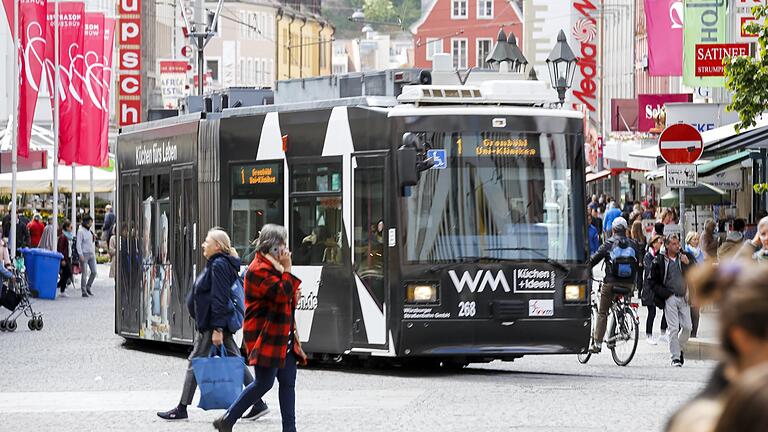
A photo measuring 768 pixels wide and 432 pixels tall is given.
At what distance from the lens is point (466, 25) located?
12988cm

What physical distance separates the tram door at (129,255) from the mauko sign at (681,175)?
624cm

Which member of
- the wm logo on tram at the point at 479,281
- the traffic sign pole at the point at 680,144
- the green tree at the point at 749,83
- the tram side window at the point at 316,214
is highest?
the green tree at the point at 749,83

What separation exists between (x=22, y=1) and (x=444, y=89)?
67.0ft

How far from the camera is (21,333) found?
84.7 feet

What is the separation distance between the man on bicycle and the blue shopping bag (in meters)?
7.47

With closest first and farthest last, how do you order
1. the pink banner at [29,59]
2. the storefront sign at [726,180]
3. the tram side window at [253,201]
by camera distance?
the tram side window at [253,201]
the pink banner at [29,59]
the storefront sign at [726,180]

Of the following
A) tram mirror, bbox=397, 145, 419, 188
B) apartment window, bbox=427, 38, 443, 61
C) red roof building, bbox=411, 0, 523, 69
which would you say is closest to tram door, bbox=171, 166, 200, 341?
tram mirror, bbox=397, 145, 419, 188

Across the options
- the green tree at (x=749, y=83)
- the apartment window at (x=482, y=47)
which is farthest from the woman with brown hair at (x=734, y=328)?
the apartment window at (x=482, y=47)

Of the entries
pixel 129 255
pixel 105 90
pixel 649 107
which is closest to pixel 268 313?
pixel 129 255

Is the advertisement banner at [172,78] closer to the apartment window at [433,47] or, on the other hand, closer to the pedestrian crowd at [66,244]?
the pedestrian crowd at [66,244]

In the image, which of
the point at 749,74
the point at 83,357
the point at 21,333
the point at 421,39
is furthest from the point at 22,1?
the point at 421,39

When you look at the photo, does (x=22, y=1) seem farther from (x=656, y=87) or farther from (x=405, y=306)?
(x=656, y=87)

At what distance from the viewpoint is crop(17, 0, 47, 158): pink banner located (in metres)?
35.5

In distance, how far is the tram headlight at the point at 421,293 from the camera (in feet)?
55.1
